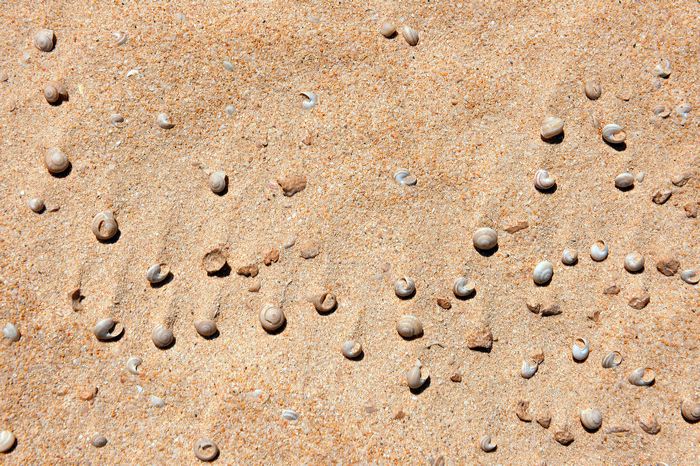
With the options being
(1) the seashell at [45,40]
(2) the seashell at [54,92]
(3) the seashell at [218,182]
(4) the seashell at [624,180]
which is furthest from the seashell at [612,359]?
(1) the seashell at [45,40]

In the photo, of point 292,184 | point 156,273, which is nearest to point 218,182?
point 292,184

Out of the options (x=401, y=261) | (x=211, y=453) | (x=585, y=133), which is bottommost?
(x=211, y=453)

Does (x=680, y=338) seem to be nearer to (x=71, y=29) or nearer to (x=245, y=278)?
(x=245, y=278)

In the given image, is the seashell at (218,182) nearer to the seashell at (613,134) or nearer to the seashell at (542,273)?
the seashell at (542,273)

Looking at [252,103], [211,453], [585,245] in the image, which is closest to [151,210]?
[252,103]

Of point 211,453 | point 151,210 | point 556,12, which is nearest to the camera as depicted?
point 211,453

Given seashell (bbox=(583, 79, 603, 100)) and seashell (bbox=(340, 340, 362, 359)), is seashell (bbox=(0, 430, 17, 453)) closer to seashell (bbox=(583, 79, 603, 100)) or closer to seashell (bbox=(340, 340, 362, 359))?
seashell (bbox=(340, 340, 362, 359))

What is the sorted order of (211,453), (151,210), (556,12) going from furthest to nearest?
(556,12) → (151,210) → (211,453)

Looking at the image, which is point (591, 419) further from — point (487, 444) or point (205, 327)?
point (205, 327)

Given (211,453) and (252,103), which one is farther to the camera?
(252,103)
